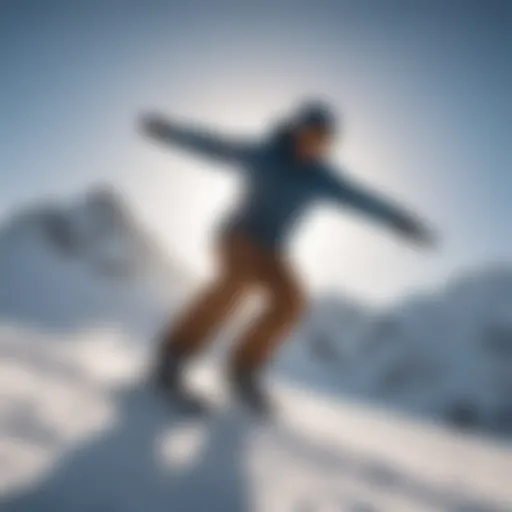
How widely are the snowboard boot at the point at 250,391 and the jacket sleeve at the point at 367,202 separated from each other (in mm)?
1123

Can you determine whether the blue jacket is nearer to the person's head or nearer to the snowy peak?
the person's head

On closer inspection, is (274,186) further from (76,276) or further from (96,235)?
(96,235)

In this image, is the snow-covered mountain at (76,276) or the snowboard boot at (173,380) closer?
the snowboard boot at (173,380)

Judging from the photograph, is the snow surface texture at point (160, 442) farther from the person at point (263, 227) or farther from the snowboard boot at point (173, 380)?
the person at point (263, 227)

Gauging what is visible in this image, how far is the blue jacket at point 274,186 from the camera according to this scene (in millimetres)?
2859

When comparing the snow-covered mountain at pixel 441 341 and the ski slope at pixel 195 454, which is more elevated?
the snow-covered mountain at pixel 441 341

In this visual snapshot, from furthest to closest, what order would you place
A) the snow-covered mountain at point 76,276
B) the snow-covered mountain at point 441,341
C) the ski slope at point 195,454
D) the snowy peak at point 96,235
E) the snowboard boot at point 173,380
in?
the snow-covered mountain at point 441,341 → the snowy peak at point 96,235 → the snow-covered mountain at point 76,276 → the snowboard boot at point 173,380 → the ski slope at point 195,454

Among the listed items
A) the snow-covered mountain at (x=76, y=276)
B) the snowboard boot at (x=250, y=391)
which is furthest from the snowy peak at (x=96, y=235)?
the snowboard boot at (x=250, y=391)

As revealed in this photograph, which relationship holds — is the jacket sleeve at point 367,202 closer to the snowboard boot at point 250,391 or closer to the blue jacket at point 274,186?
the blue jacket at point 274,186

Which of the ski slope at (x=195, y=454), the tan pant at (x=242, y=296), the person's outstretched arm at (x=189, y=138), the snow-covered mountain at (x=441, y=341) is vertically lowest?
the ski slope at (x=195, y=454)

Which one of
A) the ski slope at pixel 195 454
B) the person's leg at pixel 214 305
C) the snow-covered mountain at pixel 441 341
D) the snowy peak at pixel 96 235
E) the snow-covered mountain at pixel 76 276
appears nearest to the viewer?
the ski slope at pixel 195 454

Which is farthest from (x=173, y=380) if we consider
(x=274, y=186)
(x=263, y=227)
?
(x=274, y=186)

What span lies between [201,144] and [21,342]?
157 cm

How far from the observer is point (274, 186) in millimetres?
2906
